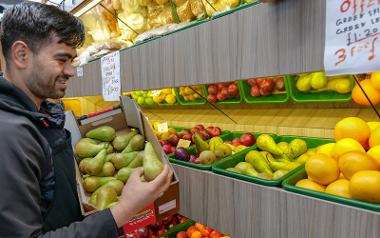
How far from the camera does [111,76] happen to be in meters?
1.97

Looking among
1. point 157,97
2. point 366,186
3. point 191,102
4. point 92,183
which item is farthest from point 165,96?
point 366,186

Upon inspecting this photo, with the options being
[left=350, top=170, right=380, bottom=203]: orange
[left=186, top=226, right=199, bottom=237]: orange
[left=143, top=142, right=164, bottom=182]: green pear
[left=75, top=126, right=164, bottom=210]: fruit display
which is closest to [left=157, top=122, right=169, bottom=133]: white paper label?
[left=186, top=226, right=199, bottom=237]: orange

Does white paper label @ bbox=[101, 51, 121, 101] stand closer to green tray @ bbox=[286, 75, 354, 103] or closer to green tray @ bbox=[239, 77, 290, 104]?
green tray @ bbox=[239, 77, 290, 104]

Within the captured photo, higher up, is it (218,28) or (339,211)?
(218,28)

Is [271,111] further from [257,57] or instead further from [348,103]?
[257,57]

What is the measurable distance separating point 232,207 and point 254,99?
81 cm

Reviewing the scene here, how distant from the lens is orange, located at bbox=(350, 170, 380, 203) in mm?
799

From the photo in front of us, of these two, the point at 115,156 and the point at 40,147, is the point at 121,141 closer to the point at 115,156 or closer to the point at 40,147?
the point at 115,156

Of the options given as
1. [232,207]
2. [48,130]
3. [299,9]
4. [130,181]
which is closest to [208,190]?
[232,207]

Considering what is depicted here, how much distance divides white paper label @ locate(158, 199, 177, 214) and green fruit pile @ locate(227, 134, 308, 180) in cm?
26

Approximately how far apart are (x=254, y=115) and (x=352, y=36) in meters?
1.10

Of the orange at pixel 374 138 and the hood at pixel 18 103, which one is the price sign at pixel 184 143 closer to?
the hood at pixel 18 103

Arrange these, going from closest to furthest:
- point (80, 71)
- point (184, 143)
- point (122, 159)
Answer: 1. point (122, 159)
2. point (184, 143)
3. point (80, 71)

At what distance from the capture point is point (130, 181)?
1013 millimetres
